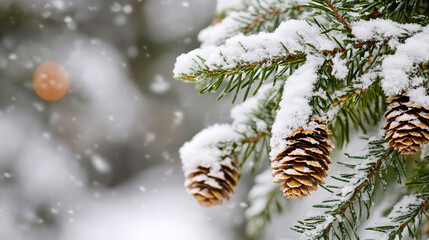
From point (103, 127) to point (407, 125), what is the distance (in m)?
3.62

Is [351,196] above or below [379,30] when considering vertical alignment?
below

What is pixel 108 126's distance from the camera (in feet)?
12.5

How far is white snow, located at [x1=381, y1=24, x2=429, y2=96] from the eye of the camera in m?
0.59

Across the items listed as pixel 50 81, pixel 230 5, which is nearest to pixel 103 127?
pixel 50 81

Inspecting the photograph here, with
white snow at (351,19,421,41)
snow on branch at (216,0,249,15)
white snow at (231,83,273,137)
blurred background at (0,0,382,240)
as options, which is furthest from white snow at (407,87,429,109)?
blurred background at (0,0,382,240)

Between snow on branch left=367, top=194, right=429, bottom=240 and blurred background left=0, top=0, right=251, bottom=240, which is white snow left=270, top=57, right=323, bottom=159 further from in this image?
blurred background left=0, top=0, right=251, bottom=240

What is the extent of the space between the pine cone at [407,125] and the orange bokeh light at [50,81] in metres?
3.79

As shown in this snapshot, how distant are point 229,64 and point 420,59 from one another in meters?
0.34

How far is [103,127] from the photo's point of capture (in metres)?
3.82

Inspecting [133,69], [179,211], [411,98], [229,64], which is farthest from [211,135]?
[179,211]

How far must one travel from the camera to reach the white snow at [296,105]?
61 centimetres

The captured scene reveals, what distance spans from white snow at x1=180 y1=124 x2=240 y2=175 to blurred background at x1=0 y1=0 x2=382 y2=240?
87.3 inches

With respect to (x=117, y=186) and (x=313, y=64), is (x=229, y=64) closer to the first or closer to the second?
(x=313, y=64)

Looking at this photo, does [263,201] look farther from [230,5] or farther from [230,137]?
[230,5]
